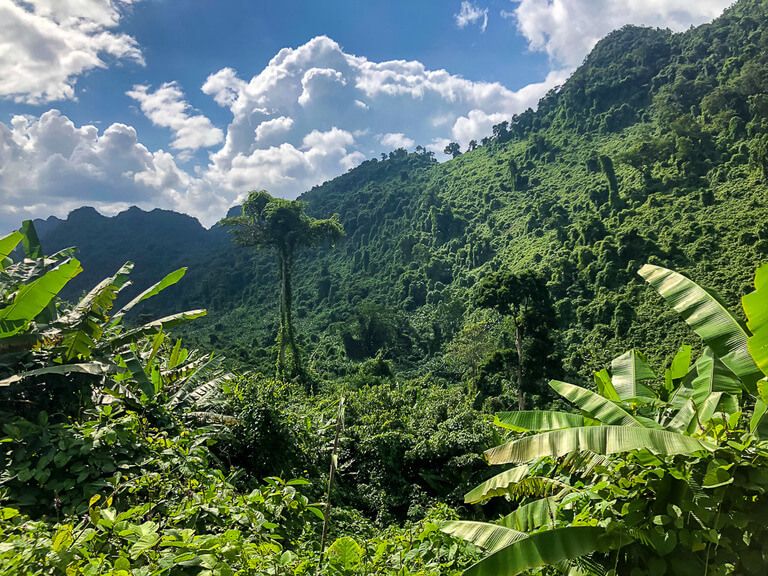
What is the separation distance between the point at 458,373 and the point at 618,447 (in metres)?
33.1

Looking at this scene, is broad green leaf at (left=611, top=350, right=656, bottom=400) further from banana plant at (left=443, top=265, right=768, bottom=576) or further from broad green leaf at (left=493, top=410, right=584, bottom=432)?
broad green leaf at (left=493, top=410, right=584, bottom=432)

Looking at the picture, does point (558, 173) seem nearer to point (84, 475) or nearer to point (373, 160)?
point (373, 160)

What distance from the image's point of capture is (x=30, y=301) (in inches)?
183

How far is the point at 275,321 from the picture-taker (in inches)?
1773

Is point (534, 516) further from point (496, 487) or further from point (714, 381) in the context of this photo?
point (714, 381)

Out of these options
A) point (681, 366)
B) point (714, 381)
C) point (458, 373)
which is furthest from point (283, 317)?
point (714, 381)

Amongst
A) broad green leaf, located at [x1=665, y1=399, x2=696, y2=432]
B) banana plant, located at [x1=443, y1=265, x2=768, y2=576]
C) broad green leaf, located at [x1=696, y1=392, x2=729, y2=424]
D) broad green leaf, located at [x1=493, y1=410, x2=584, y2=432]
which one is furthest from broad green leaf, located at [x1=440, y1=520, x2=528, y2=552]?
broad green leaf, located at [x1=696, y1=392, x2=729, y2=424]

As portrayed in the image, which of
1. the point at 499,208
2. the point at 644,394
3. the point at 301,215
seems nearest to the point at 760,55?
the point at 499,208

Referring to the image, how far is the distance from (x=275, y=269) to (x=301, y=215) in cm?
2502

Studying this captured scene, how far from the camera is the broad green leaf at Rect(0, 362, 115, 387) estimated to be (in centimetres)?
441

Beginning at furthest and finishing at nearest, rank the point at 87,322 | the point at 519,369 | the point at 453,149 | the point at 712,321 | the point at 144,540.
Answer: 1. the point at 453,149
2. the point at 519,369
3. the point at 87,322
4. the point at 712,321
5. the point at 144,540

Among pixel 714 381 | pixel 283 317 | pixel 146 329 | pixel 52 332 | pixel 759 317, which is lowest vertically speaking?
pixel 283 317

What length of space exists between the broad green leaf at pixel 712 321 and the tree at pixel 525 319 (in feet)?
55.3

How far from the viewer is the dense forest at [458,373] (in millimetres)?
2273
